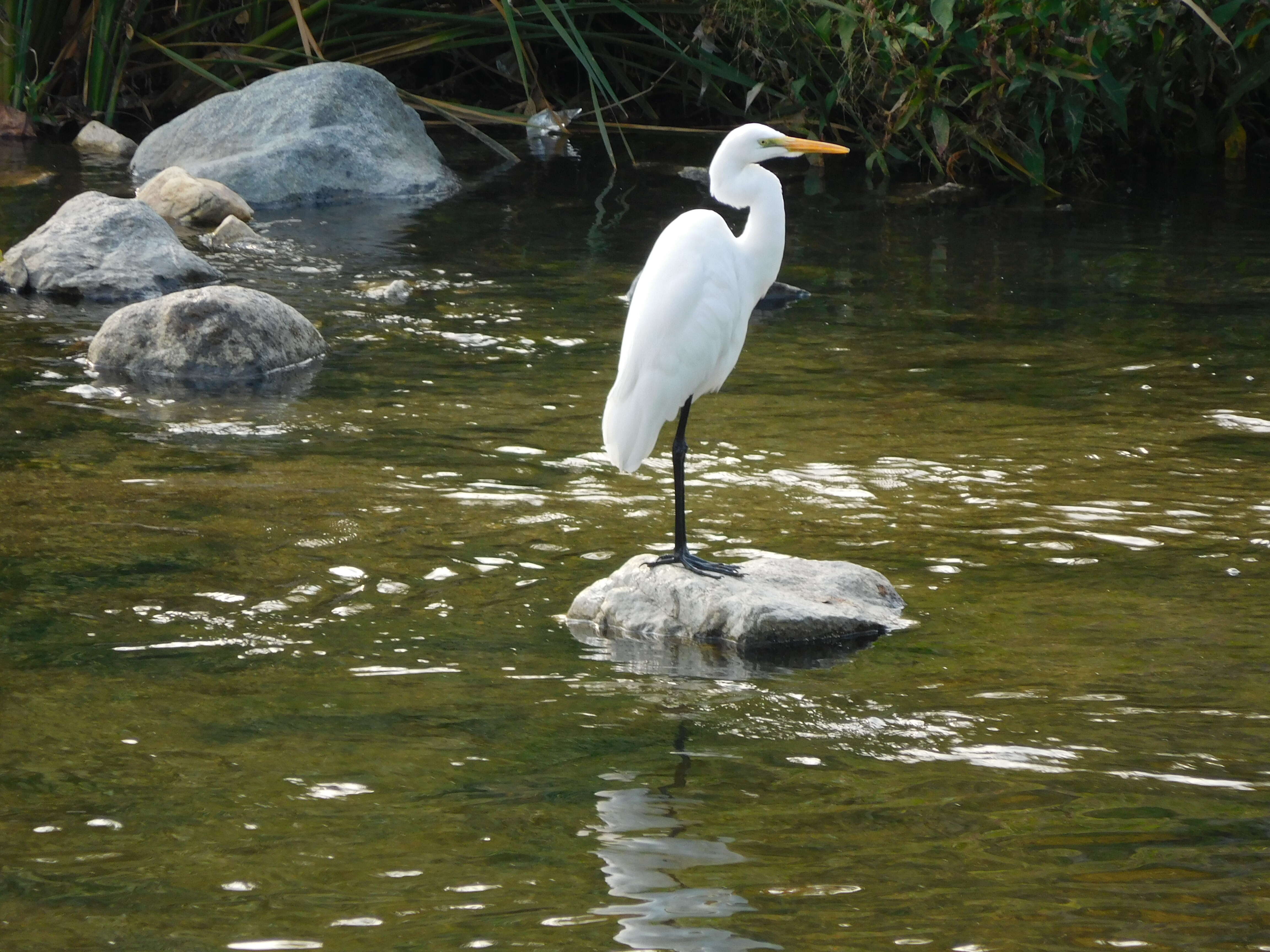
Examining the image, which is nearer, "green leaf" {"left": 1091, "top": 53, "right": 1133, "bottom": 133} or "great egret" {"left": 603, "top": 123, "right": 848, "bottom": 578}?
"great egret" {"left": 603, "top": 123, "right": 848, "bottom": 578}

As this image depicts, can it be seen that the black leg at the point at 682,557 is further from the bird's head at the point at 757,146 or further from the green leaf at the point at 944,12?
the green leaf at the point at 944,12

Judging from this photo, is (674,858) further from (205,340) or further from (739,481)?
(205,340)

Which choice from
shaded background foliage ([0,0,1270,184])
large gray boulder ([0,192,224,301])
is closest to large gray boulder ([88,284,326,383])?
large gray boulder ([0,192,224,301])

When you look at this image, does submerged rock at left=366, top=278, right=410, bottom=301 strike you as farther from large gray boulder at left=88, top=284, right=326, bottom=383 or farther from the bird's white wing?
the bird's white wing

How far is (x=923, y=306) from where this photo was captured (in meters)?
8.80

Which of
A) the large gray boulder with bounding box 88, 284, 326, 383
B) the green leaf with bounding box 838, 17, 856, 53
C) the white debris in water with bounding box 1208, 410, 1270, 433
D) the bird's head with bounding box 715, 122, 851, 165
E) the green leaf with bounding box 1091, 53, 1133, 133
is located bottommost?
the white debris in water with bounding box 1208, 410, 1270, 433

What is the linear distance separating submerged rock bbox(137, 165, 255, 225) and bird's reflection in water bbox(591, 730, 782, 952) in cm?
794

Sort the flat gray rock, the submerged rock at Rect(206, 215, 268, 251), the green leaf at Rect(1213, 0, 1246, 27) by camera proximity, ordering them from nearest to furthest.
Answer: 1. the flat gray rock
2. the submerged rock at Rect(206, 215, 268, 251)
3. the green leaf at Rect(1213, 0, 1246, 27)

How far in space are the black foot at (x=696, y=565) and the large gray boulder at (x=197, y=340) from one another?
→ 317 centimetres

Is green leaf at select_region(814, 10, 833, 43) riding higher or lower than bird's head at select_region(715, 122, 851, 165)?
A: higher

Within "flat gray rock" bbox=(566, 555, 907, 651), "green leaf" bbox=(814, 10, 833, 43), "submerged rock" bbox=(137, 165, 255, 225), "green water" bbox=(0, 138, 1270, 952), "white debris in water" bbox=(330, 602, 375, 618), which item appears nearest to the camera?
"green water" bbox=(0, 138, 1270, 952)

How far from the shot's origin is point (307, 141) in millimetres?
11781

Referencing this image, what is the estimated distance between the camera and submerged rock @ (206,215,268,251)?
388 inches

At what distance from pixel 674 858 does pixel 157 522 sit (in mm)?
2761
